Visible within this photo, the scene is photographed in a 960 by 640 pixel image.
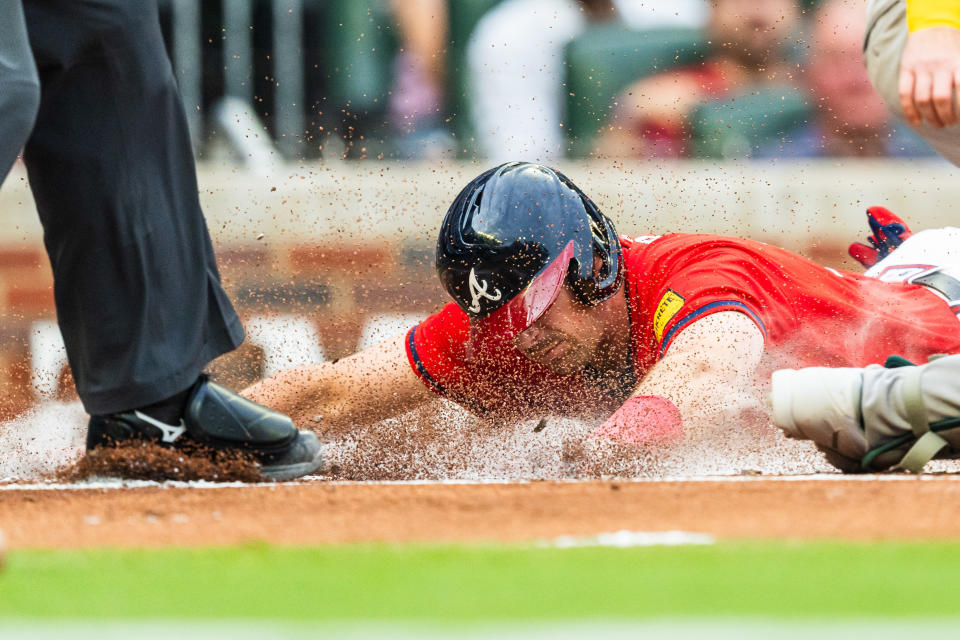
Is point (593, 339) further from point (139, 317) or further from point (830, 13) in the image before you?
point (830, 13)

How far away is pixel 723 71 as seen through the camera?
9141 mm

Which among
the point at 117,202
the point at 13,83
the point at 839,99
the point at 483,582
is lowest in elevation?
the point at 839,99

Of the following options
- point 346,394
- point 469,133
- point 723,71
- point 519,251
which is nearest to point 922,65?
point 519,251

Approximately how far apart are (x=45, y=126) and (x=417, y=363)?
1588mm

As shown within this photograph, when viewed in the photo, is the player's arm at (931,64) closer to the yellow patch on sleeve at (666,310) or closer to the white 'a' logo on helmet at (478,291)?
the yellow patch on sleeve at (666,310)

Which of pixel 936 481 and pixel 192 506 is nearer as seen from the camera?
pixel 192 506

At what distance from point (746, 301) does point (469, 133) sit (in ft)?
19.0

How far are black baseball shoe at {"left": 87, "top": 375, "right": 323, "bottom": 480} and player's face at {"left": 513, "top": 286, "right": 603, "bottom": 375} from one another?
892 millimetres

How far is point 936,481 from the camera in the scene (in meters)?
3.00

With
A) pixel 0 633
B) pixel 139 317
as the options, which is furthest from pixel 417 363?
pixel 0 633

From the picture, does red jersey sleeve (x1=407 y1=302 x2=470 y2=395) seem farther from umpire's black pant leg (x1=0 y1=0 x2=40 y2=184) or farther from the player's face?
umpire's black pant leg (x1=0 y1=0 x2=40 y2=184)

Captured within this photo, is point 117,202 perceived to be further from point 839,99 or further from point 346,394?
point 839,99

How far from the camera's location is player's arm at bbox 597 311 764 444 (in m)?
3.47

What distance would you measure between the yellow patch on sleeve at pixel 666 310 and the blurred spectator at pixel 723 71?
5.45 m
